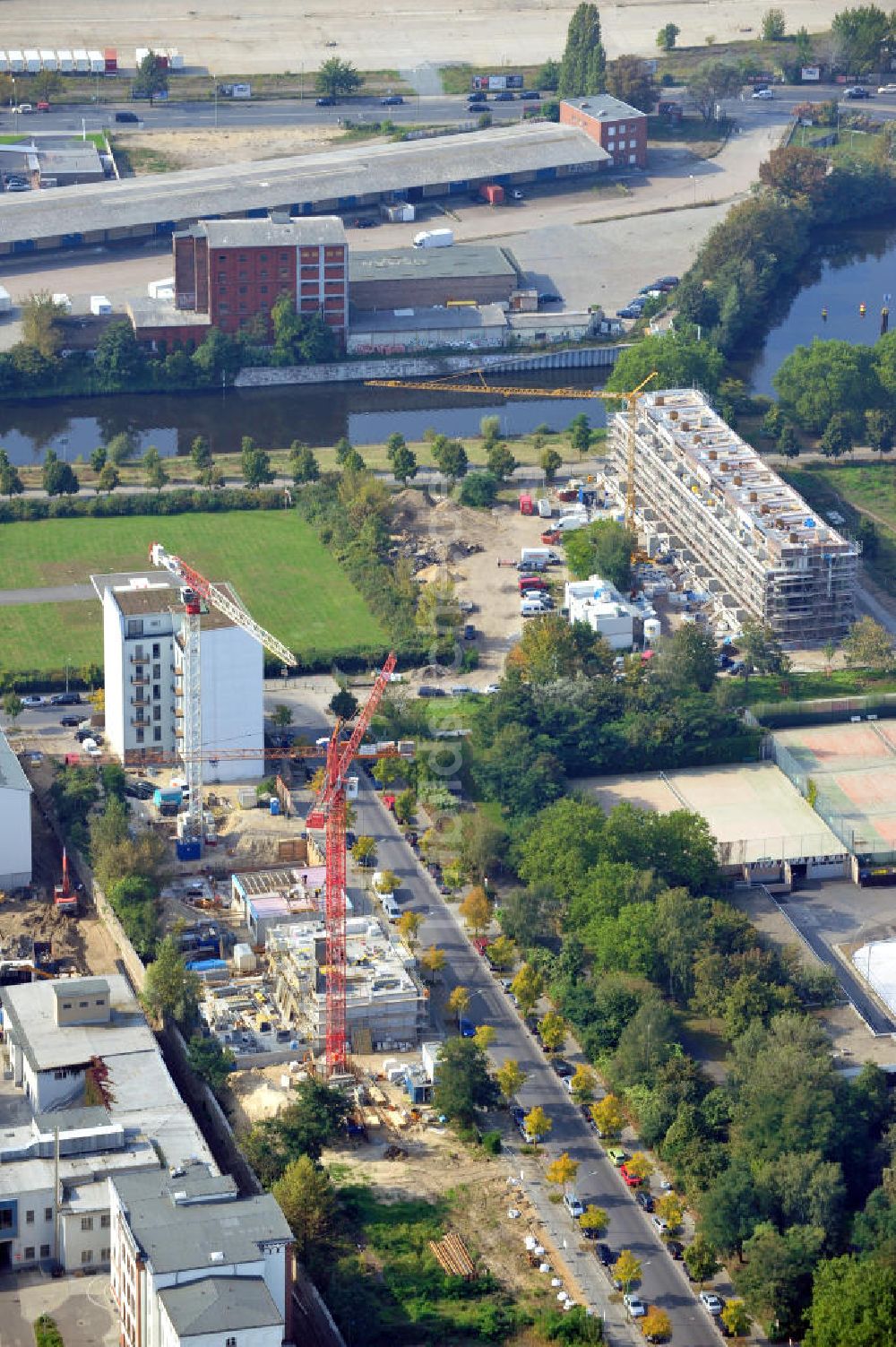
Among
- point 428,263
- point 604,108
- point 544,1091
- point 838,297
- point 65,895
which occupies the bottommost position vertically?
point 544,1091

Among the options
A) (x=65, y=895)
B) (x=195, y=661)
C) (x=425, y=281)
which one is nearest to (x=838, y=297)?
(x=425, y=281)

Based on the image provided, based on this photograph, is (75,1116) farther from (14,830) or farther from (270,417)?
(270,417)

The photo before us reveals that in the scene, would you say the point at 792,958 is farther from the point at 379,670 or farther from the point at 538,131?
the point at 538,131

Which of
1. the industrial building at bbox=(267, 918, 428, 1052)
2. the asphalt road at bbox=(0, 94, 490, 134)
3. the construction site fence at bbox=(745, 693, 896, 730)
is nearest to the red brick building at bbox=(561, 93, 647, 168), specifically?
the asphalt road at bbox=(0, 94, 490, 134)

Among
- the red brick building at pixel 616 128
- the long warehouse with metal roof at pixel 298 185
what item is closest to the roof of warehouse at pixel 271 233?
the long warehouse with metal roof at pixel 298 185

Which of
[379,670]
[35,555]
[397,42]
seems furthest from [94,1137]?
[397,42]
